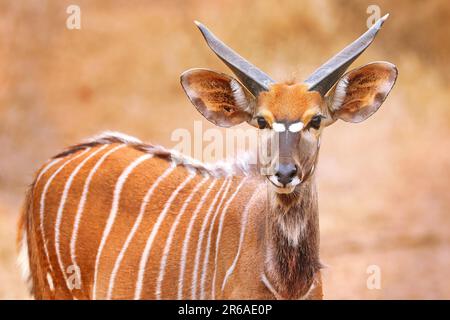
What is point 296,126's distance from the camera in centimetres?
346

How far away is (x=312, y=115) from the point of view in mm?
3504

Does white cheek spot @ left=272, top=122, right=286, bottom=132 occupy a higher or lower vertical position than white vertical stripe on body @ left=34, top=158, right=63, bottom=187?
lower

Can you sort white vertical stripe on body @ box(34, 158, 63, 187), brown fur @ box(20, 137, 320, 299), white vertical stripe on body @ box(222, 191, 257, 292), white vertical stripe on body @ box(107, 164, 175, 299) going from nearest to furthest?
white vertical stripe on body @ box(222, 191, 257, 292), brown fur @ box(20, 137, 320, 299), white vertical stripe on body @ box(107, 164, 175, 299), white vertical stripe on body @ box(34, 158, 63, 187)

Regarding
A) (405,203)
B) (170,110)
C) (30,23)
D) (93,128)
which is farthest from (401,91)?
(30,23)

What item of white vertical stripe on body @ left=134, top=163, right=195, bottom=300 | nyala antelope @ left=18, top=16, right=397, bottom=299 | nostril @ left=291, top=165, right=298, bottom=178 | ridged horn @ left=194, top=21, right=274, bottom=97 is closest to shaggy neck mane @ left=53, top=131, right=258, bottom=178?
nyala antelope @ left=18, top=16, right=397, bottom=299

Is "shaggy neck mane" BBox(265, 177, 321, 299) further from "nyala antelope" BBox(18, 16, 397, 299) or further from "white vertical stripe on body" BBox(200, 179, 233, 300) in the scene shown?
"white vertical stripe on body" BBox(200, 179, 233, 300)

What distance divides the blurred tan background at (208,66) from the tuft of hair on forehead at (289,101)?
458cm

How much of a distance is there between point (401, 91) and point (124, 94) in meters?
3.04

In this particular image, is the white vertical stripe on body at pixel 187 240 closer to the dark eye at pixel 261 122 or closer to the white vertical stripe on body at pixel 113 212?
the white vertical stripe on body at pixel 113 212

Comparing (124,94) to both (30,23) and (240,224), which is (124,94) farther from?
(240,224)

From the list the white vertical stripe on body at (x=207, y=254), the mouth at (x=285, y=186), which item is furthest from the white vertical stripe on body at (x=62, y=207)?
the mouth at (x=285, y=186)

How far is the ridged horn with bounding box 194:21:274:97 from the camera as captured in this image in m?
3.63

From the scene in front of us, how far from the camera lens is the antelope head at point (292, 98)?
135 inches

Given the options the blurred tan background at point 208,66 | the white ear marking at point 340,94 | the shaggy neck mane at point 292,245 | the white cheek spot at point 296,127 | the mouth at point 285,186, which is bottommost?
the shaggy neck mane at point 292,245
